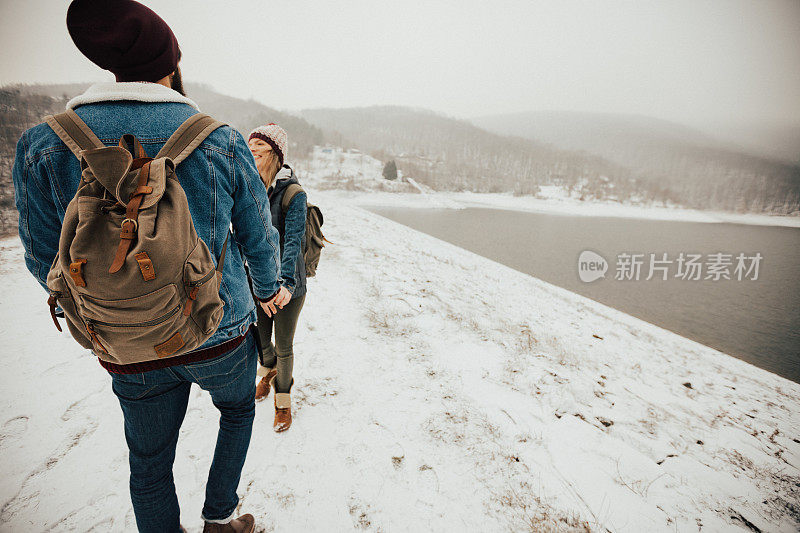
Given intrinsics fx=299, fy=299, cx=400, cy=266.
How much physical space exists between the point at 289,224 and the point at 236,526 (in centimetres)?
184

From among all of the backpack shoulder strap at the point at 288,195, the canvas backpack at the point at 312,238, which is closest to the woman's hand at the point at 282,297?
the canvas backpack at the point at 312,238

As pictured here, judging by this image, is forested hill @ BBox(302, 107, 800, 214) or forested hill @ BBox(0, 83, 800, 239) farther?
forested hill @ BBox(302, 107, 800, 214)

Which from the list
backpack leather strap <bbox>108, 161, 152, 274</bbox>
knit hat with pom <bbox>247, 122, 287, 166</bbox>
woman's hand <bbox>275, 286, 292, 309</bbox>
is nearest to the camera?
backpack leather strap <bbox>108, 161, 152, 274</bbox>

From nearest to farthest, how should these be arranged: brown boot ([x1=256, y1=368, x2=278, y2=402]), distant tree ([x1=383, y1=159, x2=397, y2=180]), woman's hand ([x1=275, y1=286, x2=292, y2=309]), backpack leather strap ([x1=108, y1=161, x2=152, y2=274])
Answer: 1. backpack leather strap ([x1=108, y1=161, x2=152, y2=274])
2. woman's hand ([x1=275, y1=286, x2=292, y2=309])
3. brown boot ([x1=256, y1=368, x2=278, y2=402])
4. distant tree ([x1=383, y1=159, x2=397, y2=180])

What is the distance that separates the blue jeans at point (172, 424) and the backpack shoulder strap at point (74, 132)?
82 centimetres

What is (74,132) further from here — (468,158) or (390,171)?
(468,158)

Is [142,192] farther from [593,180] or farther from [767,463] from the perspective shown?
[593,180]

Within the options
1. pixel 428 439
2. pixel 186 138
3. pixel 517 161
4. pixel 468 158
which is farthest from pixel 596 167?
pixel 186 138

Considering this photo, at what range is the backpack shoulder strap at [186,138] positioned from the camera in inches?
38.2

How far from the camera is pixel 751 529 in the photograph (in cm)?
242

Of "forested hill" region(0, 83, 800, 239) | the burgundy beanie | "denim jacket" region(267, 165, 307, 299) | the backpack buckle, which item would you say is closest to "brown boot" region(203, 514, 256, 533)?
"denim jacket" region(267, 165, 307, 299)

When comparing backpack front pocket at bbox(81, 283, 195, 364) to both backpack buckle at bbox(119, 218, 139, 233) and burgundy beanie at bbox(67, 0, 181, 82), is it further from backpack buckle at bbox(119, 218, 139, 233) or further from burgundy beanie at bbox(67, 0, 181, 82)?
burgundy beanie at bbox(67, 0, 181, 82)

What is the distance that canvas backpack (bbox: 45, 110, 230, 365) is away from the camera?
80 cm

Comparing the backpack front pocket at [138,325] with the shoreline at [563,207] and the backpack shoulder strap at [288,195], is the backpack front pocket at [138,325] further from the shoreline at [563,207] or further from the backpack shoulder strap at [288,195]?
the shoreline at [563,207]
